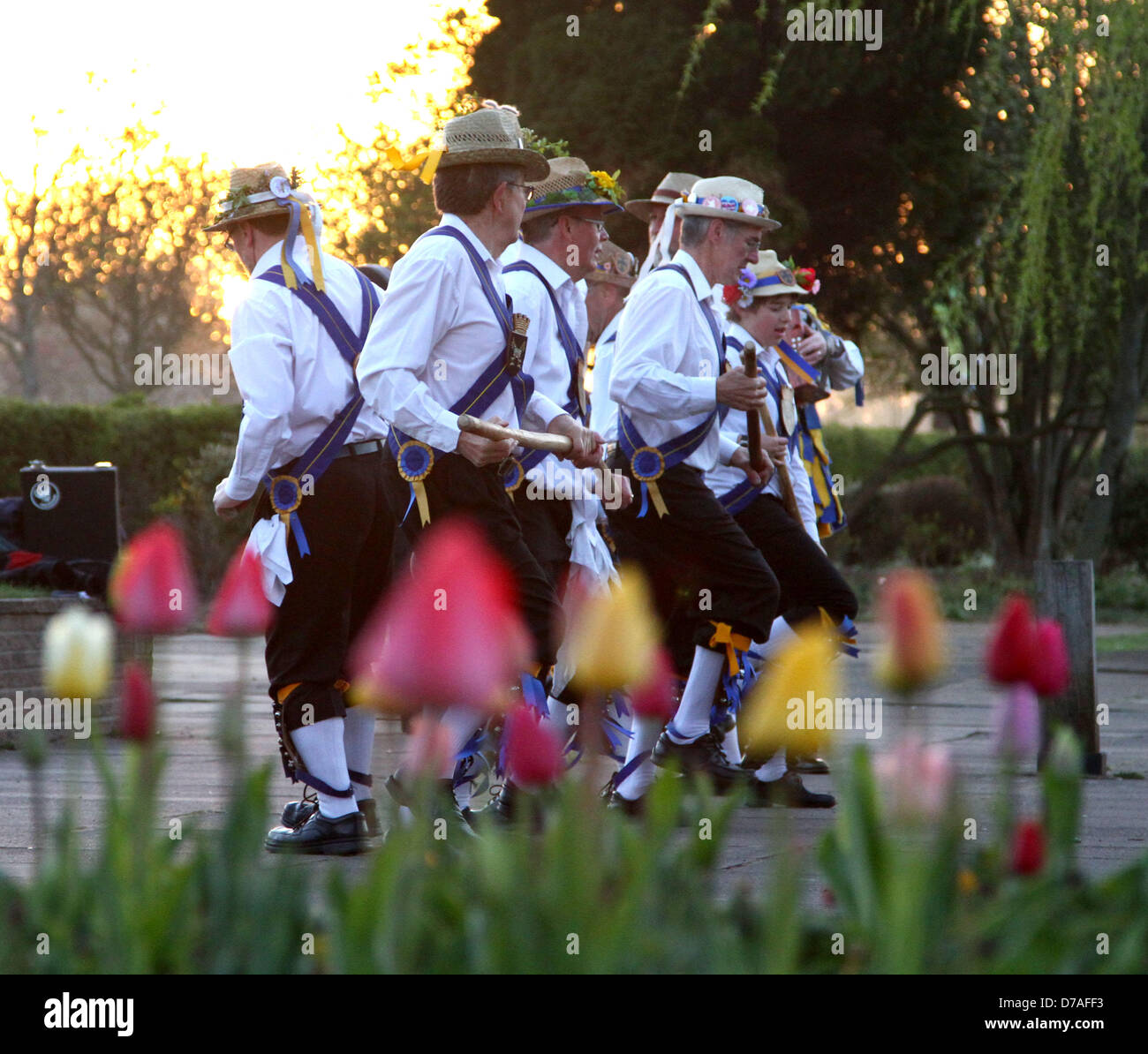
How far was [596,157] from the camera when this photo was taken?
18938 millimetres

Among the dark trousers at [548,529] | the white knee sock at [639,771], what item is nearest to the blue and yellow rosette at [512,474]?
the dark trousers at [548,529]

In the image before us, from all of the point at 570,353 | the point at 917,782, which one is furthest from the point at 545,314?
the point at 917,782

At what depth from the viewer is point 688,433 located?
20.6ft

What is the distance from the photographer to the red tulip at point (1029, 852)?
2037 millimetres

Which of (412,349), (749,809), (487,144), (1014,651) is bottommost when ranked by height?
(749,809)

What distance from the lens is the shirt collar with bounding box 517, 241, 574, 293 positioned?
596 cm

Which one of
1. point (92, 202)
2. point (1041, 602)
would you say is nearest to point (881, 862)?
point (1041, 602)

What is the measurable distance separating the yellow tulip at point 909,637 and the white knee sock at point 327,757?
3.55 metres

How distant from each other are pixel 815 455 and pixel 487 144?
327cm

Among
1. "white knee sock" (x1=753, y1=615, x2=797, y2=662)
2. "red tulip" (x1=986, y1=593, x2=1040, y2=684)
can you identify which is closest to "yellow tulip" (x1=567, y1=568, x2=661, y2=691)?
"red tulip" (x1=986, y1=593, x2=1040, y2=684)

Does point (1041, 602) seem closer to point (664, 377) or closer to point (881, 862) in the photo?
point (664, 377)

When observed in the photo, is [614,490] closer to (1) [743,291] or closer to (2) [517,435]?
(2) [517,435]

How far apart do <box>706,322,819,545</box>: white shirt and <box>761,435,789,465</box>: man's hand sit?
0.27 ft
